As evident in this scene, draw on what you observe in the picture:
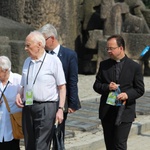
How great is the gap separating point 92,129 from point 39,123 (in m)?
3.05

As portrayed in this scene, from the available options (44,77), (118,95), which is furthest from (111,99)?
(44,77)

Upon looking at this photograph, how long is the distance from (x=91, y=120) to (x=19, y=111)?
133 inches

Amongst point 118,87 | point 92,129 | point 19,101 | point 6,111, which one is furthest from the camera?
point 92,129

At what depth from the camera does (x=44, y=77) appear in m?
4.66

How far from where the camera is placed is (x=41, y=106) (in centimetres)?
470

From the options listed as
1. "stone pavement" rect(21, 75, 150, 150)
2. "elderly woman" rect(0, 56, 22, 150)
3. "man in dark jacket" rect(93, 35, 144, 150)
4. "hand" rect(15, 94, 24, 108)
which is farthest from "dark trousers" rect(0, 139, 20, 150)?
"stone pavement" rect(21, 75, 150, 150)

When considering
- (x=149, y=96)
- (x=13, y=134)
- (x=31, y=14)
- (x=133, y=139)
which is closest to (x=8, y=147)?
(x=13, y=134)

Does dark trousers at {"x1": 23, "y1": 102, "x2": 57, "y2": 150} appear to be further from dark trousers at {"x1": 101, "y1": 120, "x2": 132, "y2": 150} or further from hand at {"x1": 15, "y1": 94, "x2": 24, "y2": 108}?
dark trousers at {"x1": 101, "y1": 120, "x2": 132, "y2": 150}

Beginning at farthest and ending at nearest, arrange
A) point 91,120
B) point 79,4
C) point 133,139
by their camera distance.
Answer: point 79,4 < point 91,120 < point 133,139

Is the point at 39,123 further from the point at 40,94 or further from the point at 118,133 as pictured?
the point at 118,133

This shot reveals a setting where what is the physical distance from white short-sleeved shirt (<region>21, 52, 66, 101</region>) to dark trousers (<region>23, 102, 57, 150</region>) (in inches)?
3.2

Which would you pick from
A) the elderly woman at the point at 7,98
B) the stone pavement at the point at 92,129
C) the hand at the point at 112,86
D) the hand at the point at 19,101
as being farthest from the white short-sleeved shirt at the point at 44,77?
the stone pavement at the point at 92,129

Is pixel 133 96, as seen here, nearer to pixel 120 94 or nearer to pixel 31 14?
pixel 120 94

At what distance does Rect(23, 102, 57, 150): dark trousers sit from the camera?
4.71 meters
